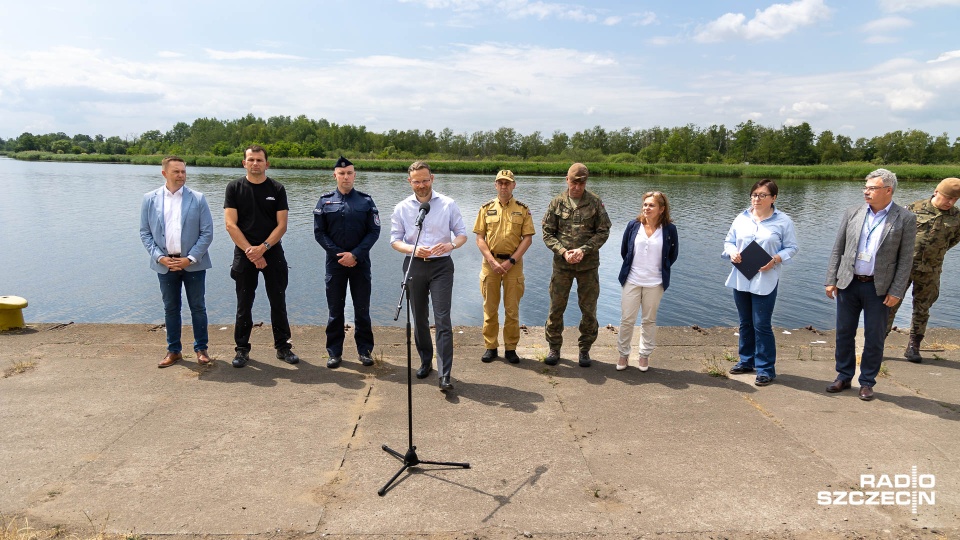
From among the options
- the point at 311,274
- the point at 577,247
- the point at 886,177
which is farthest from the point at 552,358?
the point at 311,274

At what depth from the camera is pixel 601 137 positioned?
104 meters

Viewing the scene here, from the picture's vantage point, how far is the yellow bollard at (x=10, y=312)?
6625mm

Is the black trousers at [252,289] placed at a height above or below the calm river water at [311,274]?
above

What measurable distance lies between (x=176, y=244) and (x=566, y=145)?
314 feet

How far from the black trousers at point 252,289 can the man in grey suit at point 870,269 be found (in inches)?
197

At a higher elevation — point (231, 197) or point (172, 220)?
point (231, 197)

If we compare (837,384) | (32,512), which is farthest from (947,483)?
A: (32,512)

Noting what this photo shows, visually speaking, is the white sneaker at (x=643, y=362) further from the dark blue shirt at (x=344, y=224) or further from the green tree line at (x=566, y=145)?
the green tree line at (x=566, y=145)

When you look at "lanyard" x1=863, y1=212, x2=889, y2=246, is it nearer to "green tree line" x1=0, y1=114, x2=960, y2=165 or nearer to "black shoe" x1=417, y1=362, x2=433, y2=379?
"black shoe" x1=417, y1=362, x2=433, y2=379

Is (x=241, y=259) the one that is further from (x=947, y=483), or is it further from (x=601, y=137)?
(x=601, y=137)

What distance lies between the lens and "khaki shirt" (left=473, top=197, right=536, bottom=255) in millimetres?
5715

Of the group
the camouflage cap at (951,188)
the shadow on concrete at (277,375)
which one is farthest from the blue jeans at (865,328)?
the shadow on concrete at (277,375)

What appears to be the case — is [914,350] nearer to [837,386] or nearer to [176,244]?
[837,386]

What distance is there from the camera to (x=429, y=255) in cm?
512
